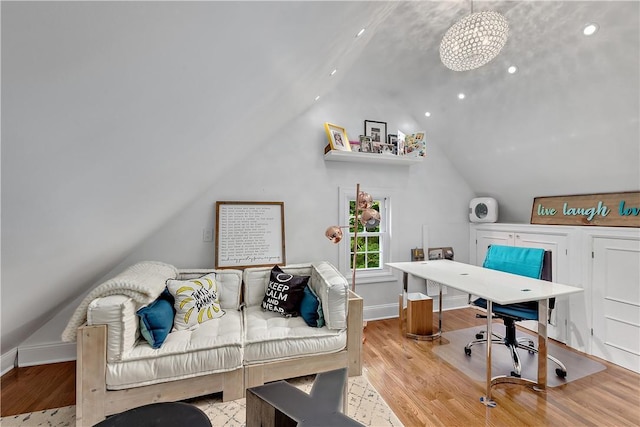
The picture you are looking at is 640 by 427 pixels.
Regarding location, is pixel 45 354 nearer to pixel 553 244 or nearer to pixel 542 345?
pixel 542 345

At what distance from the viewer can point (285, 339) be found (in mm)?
Result: 2080

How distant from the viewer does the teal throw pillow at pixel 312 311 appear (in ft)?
7.43

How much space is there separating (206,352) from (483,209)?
381 centimetres

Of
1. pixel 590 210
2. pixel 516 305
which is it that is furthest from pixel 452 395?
pixel 590 210

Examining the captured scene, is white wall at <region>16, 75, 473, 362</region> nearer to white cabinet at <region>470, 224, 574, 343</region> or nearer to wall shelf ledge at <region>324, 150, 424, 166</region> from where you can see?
wall shelf ledge at <region>324, 150, 424, 166</region>

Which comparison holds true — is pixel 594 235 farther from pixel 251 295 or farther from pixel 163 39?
pixel 163 39

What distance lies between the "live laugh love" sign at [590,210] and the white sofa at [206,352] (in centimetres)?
260

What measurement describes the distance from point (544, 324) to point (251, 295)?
8.17ft

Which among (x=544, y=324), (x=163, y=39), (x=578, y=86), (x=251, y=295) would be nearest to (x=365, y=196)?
(x=251, y=295)

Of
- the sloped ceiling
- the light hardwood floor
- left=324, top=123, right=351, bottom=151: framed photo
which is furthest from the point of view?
left=324, top=123, right=351, bottom=151: framed photo

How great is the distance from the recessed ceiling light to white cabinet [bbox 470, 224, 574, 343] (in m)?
1.86

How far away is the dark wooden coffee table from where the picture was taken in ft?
1.95

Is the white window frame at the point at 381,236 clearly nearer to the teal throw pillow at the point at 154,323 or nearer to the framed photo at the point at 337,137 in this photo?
the framed photo at the point at 337,137

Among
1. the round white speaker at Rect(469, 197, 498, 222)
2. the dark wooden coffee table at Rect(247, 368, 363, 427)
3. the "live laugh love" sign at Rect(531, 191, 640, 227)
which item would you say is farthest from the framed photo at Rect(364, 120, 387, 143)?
the dark wooden coffee table at Rect(247, 368, 363, 427)
